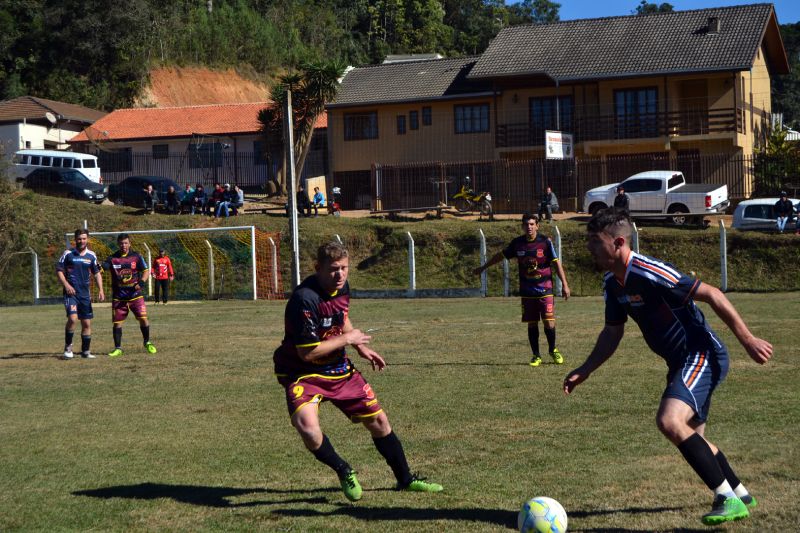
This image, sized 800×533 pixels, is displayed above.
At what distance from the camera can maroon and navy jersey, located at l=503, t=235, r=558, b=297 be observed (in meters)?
13.5

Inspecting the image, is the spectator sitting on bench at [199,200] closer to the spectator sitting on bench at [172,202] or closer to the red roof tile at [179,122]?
the spectator sitting on bench at [172,202]

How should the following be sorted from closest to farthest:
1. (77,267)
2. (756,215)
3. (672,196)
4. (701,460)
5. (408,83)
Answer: (701,460) < (77,267) < (756,215) < (672,196) < (408,83)

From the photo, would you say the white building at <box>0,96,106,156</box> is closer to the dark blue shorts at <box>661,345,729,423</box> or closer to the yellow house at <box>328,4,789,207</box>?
the yellow house at <box>328,4,789,207</box>

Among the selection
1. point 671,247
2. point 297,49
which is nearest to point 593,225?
point 671,247

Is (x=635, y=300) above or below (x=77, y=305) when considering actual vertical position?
above

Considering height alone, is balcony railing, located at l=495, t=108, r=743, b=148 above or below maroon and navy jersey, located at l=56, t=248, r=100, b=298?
above

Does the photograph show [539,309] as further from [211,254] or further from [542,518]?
[211,254]

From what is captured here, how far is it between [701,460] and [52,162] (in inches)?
1760

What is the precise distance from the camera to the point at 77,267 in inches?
620

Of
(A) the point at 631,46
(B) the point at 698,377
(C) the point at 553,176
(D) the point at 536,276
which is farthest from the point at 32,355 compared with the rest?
(A) the point at 631,46

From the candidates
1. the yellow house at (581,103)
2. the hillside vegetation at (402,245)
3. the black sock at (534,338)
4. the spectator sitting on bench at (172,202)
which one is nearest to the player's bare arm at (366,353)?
the black sock at (534,338)

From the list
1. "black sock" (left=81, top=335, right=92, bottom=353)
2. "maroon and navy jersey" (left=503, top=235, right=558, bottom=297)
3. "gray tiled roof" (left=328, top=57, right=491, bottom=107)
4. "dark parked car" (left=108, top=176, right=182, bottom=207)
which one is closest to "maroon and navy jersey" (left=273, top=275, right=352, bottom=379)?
"maroon and navy jersey" (left=503, top=235, right=558, bottom=297)

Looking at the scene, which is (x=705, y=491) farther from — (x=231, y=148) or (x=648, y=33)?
(x=231, y=148)

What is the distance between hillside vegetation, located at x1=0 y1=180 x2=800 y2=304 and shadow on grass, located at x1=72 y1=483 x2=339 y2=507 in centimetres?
2253
